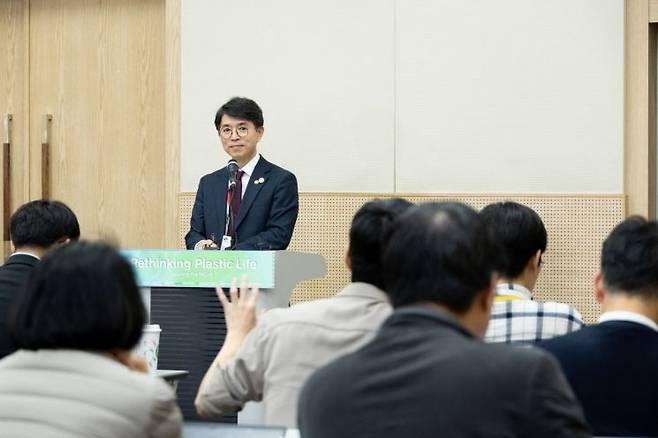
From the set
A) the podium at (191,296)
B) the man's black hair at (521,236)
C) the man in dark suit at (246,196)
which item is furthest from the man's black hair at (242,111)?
the man's black hair at (521,236)

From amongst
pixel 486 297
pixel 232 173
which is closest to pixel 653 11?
pixel 232 173

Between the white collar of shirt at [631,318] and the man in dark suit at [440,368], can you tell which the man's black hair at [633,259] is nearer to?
the white collar of shirt at [631,318]

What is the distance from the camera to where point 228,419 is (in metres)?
3.92

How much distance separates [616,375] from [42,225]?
7.62 feet

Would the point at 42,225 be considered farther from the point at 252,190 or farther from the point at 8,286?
the point at 252,190

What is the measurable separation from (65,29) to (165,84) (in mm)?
874

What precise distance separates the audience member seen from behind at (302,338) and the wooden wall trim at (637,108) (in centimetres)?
376

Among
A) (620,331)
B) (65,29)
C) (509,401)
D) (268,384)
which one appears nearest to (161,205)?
(65,29)

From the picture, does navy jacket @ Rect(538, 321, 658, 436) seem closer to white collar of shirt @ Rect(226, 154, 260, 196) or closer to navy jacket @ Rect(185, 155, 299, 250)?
navy jacket @ Rect(185, 155, 299, 250)

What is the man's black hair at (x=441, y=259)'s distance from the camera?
1684 mm

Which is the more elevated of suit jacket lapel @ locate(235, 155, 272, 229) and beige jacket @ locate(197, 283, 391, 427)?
suit jacket lapel @ locate(235, 155, 272, 229)

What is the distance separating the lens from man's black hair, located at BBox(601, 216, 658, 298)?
2.32 metres

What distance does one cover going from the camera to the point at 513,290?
9.87 ft

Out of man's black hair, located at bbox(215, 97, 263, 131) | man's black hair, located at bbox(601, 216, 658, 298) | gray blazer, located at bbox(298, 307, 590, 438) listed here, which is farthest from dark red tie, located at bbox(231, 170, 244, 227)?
gray blazer, located at bbox(298, 307, 590, 438)
